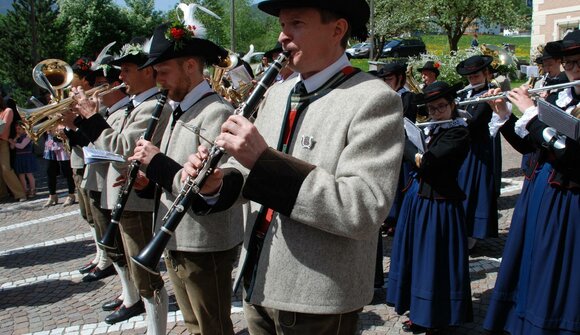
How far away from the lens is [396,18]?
36.0 m

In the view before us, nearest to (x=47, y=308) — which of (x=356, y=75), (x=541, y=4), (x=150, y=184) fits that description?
(x=150, y=184)

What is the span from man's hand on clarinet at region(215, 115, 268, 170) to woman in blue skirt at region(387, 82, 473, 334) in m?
2.61

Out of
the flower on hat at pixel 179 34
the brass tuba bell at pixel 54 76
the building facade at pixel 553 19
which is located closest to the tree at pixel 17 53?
the brass tuba bell at pixel 54 76

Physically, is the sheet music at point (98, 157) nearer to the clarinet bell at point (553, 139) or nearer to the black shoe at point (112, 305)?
the black shoe at point (112, 305)

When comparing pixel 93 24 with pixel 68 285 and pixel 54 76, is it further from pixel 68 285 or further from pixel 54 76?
pixel 68 285

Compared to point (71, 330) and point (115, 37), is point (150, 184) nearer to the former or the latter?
point (71, 330)

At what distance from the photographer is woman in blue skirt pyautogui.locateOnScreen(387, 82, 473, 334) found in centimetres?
404

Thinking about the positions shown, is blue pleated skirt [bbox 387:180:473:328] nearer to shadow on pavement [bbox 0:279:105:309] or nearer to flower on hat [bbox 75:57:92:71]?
shadow on pavement [bbox 0:279:105:309]

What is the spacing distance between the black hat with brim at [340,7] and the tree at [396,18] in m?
34.1

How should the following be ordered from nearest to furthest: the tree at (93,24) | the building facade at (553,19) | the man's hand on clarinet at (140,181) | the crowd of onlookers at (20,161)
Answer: the man's hand on clarinet at (140,181)
the crowd of onlookers at (20,161)
the building facade at (553,19)
the tree at (93,24)

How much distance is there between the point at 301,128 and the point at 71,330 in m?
3.59

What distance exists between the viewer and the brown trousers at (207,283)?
309cm

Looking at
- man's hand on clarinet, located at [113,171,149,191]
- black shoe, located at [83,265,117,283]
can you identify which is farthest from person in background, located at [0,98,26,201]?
man's hand on clarinet, located at [113,171,149,191]

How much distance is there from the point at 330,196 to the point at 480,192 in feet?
16.4
